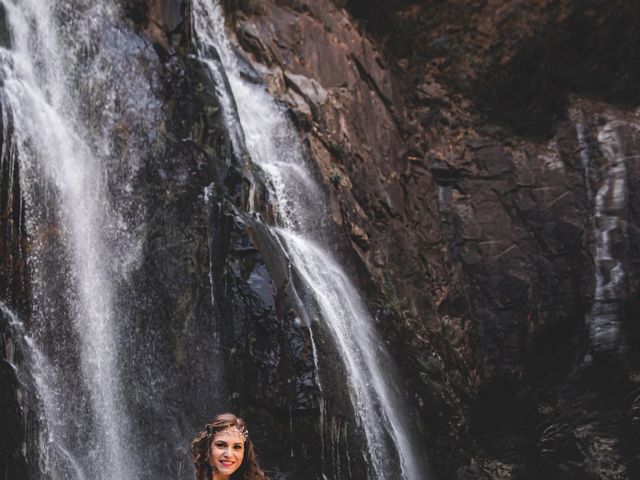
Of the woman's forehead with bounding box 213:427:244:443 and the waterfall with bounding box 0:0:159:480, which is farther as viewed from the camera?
the waterfall with bounding box 0:0:159:480

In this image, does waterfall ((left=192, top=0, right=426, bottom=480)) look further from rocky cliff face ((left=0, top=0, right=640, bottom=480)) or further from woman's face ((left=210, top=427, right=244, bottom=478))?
woman's face ((left=210, top=427, right=244, bottom=478))

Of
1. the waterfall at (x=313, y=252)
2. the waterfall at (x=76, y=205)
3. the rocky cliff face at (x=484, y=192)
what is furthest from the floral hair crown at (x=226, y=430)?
the rocky cliff face at (x=484, y=192)

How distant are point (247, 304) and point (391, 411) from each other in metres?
2.23

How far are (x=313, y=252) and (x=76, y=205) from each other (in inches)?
111

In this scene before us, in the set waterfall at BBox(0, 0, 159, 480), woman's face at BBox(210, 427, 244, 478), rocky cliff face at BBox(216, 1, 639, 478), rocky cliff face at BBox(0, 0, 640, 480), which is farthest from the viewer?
rocky cliff face at BBox(216, 1, 639, 478)

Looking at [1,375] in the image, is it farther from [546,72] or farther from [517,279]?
[546,72]

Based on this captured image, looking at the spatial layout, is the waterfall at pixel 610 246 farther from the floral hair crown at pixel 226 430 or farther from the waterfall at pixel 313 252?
the floral hair crown at pixel 226 430

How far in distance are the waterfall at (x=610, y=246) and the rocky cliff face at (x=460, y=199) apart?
1.3 inches

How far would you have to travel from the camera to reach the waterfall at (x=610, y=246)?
35.2ft

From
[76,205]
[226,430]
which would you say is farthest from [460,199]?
[226,430]

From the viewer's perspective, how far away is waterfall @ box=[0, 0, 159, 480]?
6.33 meters

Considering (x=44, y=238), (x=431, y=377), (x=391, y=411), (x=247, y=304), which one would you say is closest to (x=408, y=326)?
(x=431, y=377)

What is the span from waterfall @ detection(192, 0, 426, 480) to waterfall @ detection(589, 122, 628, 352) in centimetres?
434

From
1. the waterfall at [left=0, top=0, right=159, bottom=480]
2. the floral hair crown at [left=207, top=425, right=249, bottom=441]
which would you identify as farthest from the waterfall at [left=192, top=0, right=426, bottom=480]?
the floral hair crown at [left=207, top=425, right=249, bottom=441]
